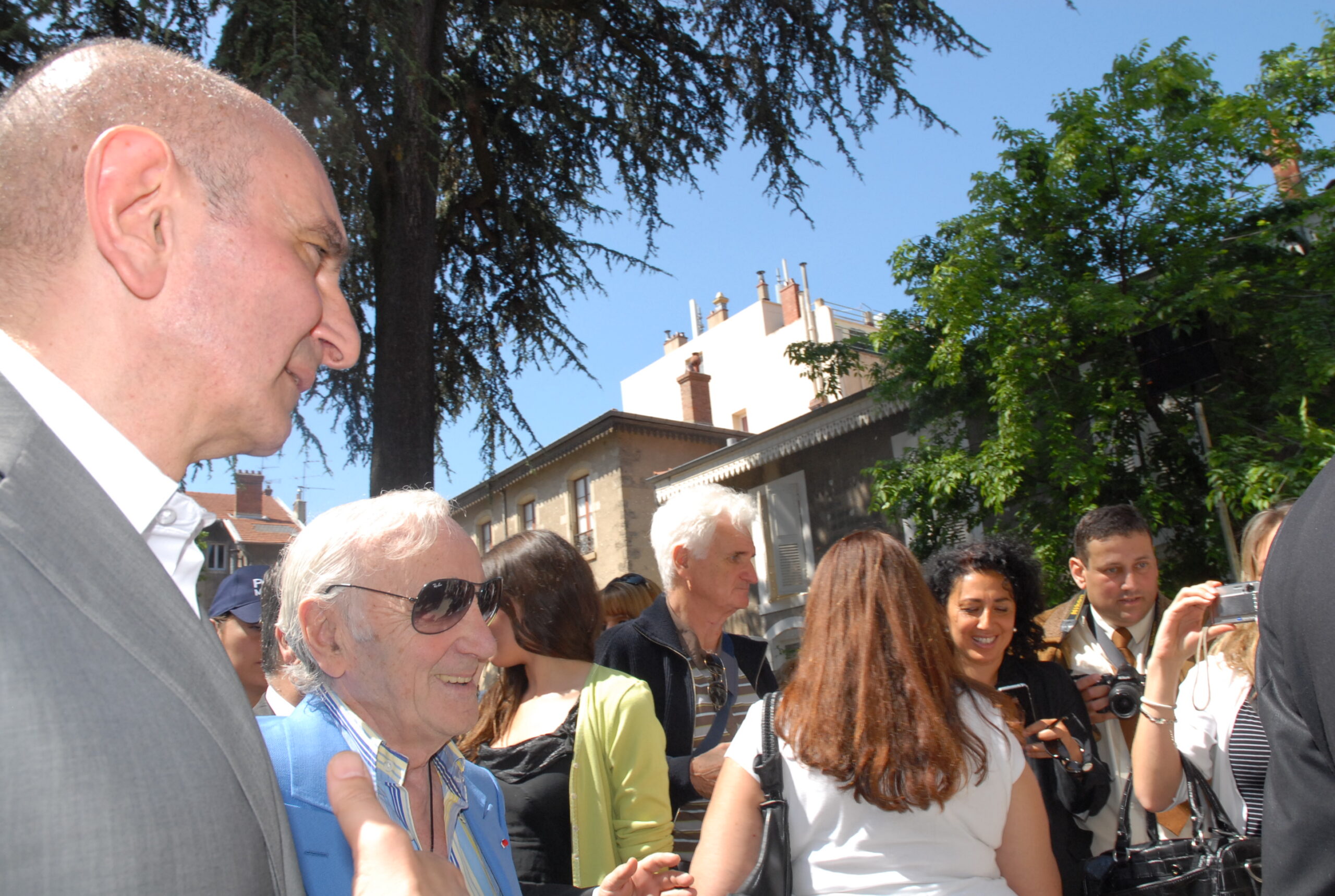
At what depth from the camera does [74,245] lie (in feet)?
2.91

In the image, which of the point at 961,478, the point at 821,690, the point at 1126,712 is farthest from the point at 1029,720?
the point at 961,478

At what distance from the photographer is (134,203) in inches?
36.4

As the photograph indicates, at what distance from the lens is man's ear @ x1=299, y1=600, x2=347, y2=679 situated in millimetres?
1750

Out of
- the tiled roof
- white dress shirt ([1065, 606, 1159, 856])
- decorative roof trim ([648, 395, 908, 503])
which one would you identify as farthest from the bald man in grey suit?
the tiled roof

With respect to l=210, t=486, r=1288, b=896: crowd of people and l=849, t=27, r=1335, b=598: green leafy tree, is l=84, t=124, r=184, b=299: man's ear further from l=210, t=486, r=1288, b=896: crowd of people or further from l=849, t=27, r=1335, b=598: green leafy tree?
l=849, t=27, r=1335, b=598: green leafy tree

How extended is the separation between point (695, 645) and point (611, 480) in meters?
19.6

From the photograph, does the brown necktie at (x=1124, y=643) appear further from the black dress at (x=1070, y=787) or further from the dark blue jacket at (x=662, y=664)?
the dark blue jacket at (x=662, y=664)

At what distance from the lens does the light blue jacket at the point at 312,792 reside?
1.39m

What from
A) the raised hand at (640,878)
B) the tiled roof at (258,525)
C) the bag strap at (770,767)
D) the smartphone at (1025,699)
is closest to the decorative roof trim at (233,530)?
the tiled roof at (258,525)

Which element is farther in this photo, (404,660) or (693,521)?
(693,521)

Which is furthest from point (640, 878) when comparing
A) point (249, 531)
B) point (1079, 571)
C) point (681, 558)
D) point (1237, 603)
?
point (249, 531)

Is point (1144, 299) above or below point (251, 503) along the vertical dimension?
below

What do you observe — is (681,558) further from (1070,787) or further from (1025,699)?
(1070,787)

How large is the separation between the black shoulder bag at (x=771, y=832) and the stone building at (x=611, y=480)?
19.3 m
